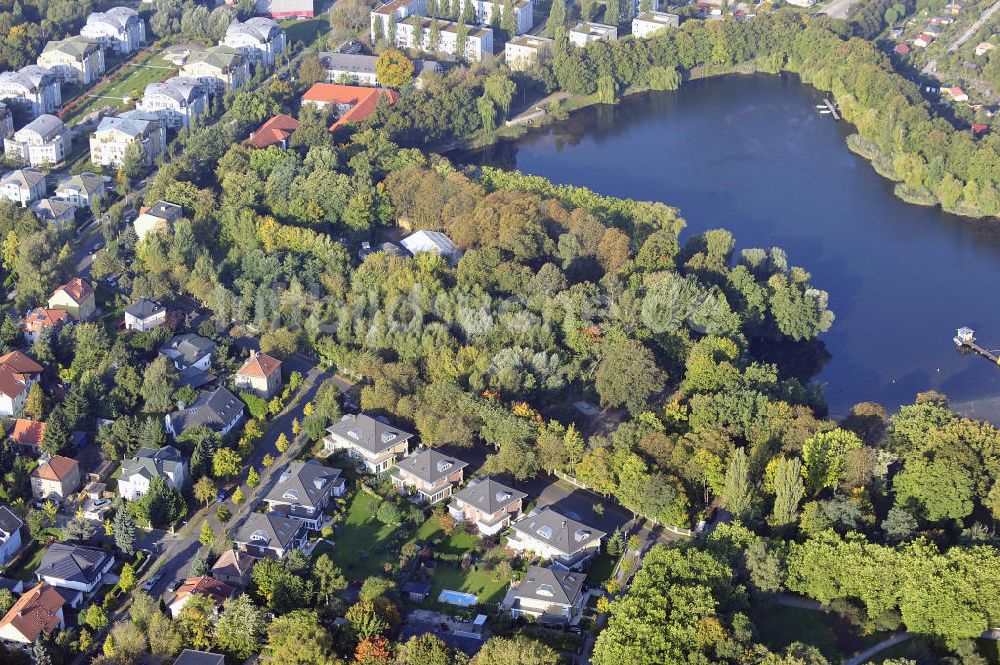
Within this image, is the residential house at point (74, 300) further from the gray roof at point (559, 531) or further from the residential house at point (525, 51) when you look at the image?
the residential house at point (525, 51)

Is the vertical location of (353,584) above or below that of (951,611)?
below

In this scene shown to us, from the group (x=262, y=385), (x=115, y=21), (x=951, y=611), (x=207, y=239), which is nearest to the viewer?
(x=951, y=611)

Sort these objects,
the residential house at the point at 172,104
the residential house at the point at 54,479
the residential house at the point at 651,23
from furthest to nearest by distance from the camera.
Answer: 1. the residential house at the point at 651,23
2. the residential house at the point at 172,104
3. the residential house at the point at 54,479

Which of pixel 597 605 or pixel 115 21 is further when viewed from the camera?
pixel 115 21

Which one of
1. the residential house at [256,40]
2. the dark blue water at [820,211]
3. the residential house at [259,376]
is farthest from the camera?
the residential house at [256,40]

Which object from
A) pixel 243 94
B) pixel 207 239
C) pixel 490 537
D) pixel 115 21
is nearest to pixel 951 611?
pixel 490 537

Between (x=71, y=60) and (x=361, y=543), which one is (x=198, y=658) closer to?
(x=361, y=543)

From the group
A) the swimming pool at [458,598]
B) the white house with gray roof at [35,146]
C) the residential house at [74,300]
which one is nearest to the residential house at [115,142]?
the white house with gray roof at [35,146]

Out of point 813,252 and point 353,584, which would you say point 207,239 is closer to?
point 353,584
